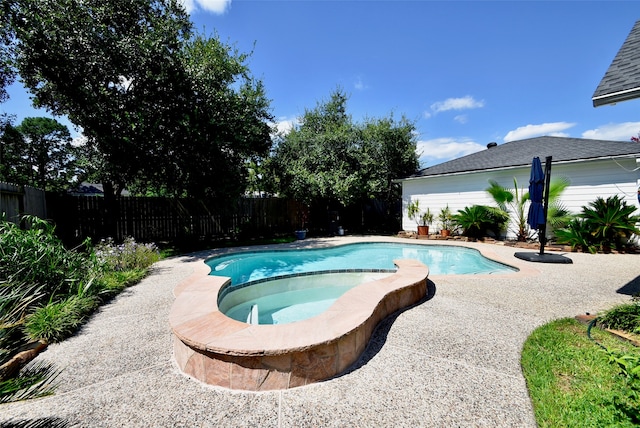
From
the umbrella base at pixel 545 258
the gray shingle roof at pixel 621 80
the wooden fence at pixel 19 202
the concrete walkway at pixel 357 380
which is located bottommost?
the concrete walkway at pixel 357 380

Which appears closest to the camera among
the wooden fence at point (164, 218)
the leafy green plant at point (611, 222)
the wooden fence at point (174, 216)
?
the leafy green plant at point (611, 222)

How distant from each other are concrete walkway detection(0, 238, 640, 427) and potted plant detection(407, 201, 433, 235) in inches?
336

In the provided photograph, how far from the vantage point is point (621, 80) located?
3.73 meters

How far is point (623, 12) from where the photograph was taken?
709 centimetres

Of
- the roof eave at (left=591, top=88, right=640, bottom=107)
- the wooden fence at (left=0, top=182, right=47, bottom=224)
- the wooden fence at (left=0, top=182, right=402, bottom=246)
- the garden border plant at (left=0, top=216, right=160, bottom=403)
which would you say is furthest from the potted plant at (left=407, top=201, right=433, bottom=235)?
the wooden fence at (left=0, top=182, right=47, bottom=224)

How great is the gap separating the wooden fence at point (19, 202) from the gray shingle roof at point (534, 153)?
14.0 meters

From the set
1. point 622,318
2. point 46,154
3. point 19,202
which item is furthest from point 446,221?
point 46,154

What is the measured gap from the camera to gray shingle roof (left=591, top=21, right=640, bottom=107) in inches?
138

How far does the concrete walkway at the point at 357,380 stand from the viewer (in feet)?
6.43

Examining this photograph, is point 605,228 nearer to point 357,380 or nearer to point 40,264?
point 357,380

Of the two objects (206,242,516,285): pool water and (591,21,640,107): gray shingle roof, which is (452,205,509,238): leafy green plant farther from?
(591,21,640,107): gray shingle roof

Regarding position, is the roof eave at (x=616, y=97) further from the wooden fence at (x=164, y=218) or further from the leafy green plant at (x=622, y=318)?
the wooden fence at (x=164, y=218)

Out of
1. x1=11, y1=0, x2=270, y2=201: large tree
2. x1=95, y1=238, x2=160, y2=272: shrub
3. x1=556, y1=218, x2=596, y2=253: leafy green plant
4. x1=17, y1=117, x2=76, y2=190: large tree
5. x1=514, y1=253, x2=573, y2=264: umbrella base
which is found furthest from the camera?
x1=17, y1=117, x2=76, y2=190: large tree

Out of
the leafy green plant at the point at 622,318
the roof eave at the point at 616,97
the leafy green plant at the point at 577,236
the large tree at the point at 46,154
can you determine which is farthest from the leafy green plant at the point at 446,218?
the large tree at the point at 46,154
